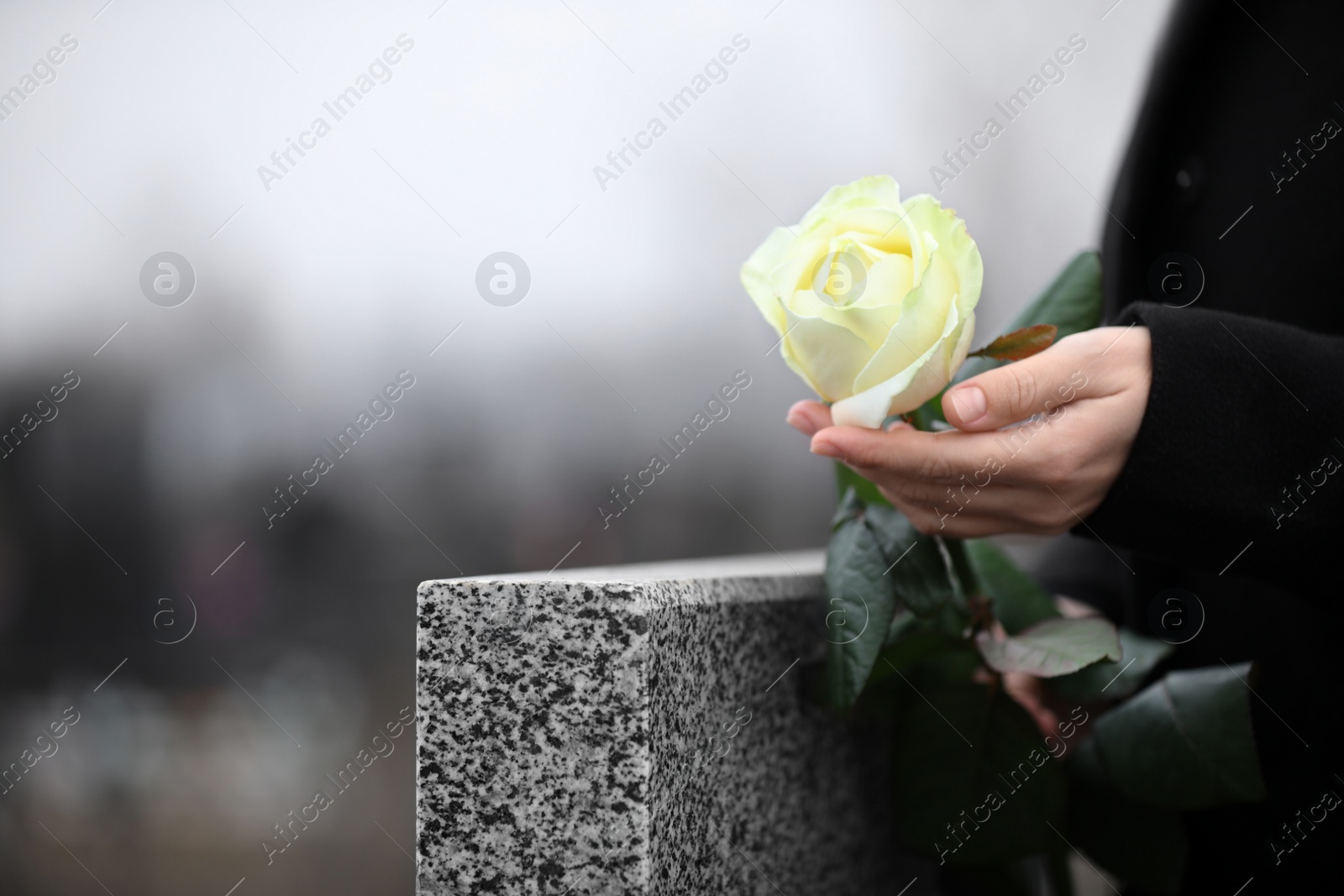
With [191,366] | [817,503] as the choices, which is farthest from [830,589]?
[817,503]

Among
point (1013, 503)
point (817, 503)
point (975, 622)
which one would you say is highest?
point (1013, 503)

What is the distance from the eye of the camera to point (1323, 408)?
73cm

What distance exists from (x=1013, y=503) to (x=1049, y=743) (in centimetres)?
45

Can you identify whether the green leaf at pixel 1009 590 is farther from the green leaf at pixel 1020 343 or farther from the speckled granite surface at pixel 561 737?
the speckled granite surface at pixel 561 737

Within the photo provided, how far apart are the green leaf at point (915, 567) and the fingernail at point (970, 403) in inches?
8.0

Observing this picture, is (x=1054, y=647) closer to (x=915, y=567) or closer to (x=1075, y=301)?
(x=915, y=567)

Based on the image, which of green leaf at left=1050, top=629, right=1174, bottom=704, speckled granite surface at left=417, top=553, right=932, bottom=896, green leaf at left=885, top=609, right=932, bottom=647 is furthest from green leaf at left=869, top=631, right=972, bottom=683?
speckled granite surface at left=417, top=553, right=932, bottom=896

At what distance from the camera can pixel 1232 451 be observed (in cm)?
73

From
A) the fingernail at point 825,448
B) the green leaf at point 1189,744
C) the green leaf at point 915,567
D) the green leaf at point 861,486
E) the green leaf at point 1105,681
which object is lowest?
the green leaf at point 1189,744

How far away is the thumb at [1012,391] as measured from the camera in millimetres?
627

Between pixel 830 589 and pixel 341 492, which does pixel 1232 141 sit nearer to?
pixel 830 589

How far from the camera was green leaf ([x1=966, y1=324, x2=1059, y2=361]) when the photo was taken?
2.22 feet

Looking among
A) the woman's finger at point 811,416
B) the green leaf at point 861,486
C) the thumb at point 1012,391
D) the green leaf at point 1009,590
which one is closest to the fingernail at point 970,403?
the thumb at point 1012,391

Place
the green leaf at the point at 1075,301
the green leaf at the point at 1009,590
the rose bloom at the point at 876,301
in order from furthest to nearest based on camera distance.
A: the green leaf at the point at 1009,590, the green leaf at the point at 1075,301, the rose bloom at the point at 876,301
